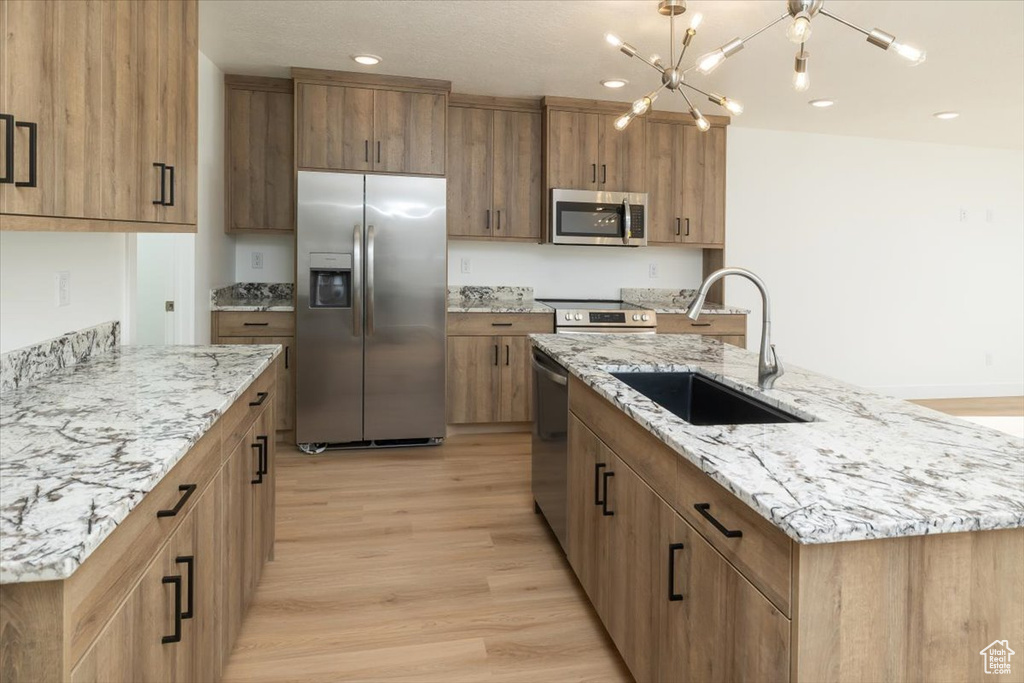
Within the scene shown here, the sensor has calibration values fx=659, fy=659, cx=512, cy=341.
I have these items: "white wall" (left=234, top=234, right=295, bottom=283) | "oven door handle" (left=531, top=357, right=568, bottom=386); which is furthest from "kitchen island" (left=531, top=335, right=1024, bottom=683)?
"white wall" (left=234, top=234, right=295, bottom=283)

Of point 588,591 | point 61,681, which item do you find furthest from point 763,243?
point 61,681

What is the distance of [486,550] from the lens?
2.80m

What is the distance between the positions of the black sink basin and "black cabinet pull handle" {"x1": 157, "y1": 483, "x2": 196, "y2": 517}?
4.43 feet

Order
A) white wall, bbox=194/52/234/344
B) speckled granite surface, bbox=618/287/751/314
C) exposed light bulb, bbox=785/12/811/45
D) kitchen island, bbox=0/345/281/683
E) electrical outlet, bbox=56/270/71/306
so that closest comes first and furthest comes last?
1. kitchen island, bbox=0/345/281/683
2. exposed light bulb, bbox=785/12/811/45
3. electrical outlet, bbox=56/270/71/306
4. white wall, bbox=194/52/234/344
5. speckled granite surface, bbox=618/287/751/314

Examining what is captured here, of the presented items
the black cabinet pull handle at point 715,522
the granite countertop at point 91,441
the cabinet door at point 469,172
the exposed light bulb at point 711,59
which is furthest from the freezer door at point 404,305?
the black cabinet pull handle at point 715,522

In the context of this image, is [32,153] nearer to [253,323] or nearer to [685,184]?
[253,323]

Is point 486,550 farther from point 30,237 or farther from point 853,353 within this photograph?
point 853,353

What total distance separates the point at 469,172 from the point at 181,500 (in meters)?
3.72

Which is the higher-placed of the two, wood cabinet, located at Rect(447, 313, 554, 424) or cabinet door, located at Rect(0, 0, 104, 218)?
cabinet door, located at Rect(0, 0, 104, 218)

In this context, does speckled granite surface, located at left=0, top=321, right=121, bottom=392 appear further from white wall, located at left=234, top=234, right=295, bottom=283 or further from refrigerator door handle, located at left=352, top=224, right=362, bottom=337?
white wall, located at left=234, top=234, right=295, bottom=283

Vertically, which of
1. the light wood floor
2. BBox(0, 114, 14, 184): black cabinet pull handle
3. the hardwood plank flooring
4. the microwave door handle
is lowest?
the hardwood plank flooring

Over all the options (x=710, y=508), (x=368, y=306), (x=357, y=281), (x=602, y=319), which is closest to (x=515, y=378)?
(x=602, y=319)

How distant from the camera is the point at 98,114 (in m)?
1.52

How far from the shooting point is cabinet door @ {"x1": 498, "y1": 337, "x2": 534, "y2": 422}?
180 inches
